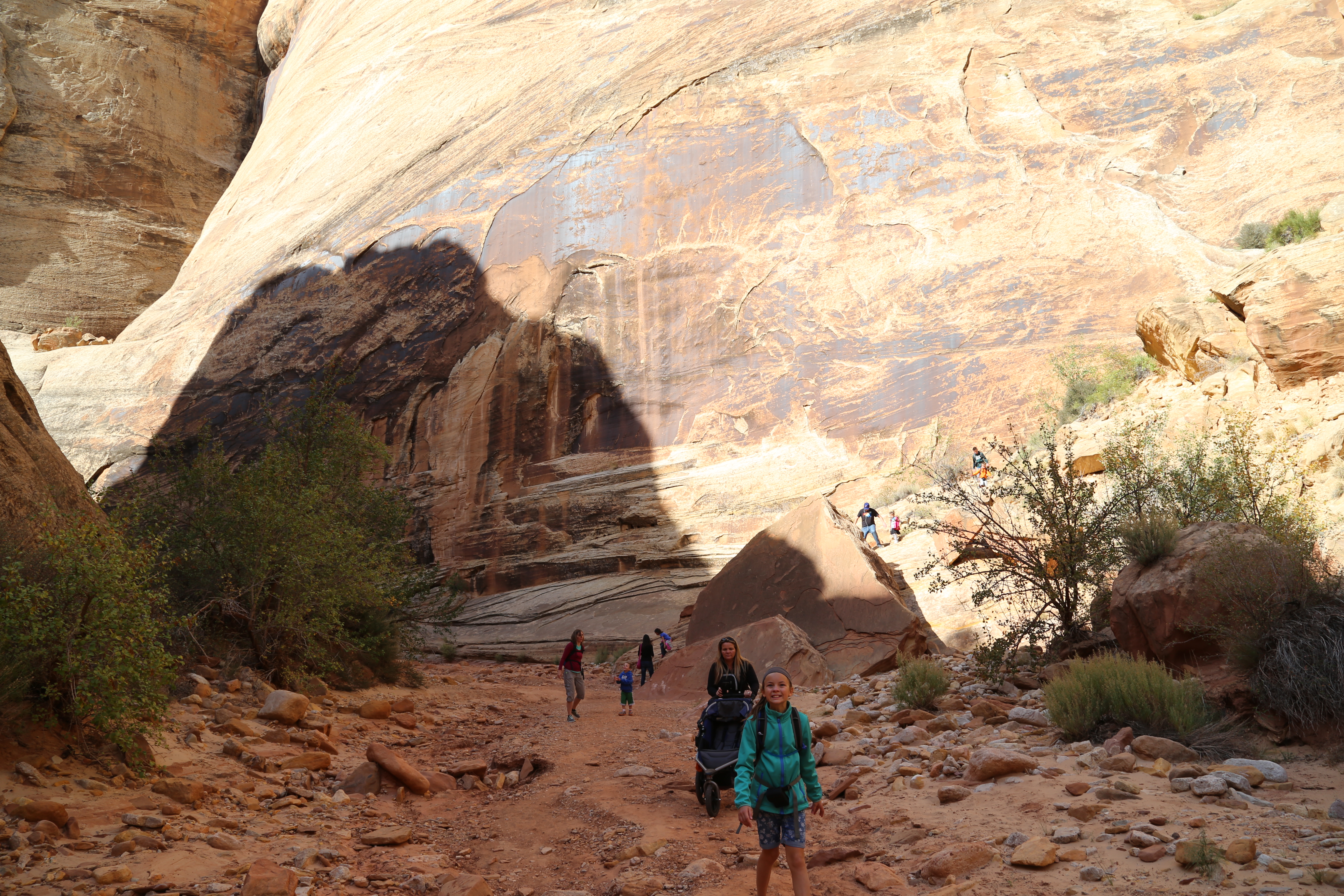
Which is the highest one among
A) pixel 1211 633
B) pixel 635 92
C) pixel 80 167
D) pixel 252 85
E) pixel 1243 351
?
pixel 252 85

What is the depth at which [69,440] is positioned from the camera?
23781mm

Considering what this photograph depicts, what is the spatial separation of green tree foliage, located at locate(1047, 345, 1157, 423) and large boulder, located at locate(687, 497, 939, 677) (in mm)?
5872

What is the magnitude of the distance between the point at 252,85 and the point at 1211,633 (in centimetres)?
4728

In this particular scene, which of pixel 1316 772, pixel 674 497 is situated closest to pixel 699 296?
pixel 674 497

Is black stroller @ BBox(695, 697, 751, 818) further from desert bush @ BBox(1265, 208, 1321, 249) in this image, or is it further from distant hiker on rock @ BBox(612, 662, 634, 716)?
desert bush @ BBox(1265, 208, 1321, 249)

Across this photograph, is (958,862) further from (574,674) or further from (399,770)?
(574,674)

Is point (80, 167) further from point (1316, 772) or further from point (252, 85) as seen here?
point (1316, 772)

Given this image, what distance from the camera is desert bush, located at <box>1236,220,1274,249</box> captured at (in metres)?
17.4

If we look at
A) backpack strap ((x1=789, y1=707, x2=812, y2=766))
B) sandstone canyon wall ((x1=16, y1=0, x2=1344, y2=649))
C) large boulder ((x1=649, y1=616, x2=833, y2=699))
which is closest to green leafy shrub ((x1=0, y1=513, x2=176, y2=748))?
backpack strap ((x1=789, y1=707, x2=812, y2=766))

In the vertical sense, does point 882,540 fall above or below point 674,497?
below

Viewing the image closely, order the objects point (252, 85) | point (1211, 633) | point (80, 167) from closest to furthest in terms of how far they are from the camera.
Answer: point (1211, 633) < point (80, 167) < point (252, 85)

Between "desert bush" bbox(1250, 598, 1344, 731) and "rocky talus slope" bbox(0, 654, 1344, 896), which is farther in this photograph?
"desert bush" bbox(1250, 598, 1344, 731)

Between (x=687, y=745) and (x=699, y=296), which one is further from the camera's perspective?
(x=699, y=296)

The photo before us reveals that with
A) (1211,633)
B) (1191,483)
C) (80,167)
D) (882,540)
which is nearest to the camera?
(1211,633)
